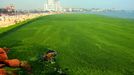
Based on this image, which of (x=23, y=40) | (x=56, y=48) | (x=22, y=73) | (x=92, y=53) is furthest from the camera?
(x=23, y=40)

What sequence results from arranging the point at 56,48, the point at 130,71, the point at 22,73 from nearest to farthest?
1. the point at 22,73
2. the point at 130,71
3. the point at 56,48

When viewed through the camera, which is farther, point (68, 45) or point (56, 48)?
point (68, 45)

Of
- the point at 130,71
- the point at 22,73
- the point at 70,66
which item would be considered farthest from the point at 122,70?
the point at 22,73

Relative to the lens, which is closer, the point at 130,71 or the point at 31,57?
the point at 130,71

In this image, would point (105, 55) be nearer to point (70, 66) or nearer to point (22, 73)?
point (70, 66)

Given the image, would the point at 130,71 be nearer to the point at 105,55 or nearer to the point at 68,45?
the point at 105,55

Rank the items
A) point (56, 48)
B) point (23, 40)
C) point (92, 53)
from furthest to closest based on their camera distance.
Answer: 1. point (23, 40)
2. point (56, 48)
3. point (92, 53)

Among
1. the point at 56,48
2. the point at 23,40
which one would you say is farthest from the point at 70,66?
the point at 23,40

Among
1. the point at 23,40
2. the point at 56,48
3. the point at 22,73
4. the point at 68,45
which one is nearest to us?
the point at 22,73
